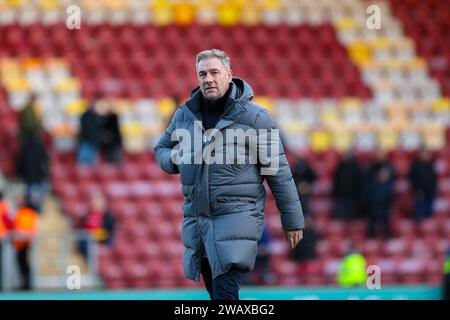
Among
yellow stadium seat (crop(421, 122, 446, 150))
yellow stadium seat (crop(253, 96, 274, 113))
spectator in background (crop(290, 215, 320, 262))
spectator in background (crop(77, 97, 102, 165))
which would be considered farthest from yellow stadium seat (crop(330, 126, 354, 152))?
spectator in background (crop(77, 97, 102, 165))

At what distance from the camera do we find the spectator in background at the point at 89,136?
1700 centimetres

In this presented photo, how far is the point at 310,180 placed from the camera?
17000 mm

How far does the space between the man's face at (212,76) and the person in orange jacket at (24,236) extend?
833 centimetres

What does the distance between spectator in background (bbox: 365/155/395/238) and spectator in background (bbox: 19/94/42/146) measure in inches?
163

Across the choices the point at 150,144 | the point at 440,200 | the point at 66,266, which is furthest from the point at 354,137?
the point at 66,266

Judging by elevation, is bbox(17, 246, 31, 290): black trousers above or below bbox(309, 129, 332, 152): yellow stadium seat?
below

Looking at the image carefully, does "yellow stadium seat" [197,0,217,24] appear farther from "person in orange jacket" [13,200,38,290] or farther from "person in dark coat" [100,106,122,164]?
"person in orange jacket" [13,200,38,290]

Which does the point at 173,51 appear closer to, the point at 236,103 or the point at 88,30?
the point at 88,30

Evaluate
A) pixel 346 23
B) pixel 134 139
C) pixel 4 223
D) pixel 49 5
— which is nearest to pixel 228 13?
pixel 346 23

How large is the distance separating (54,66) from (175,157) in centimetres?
1202

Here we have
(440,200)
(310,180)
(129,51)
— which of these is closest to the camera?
(310,180)

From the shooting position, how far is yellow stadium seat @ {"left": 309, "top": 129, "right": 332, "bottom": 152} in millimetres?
18469

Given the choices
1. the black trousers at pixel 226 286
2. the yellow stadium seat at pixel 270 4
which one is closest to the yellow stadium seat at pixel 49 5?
the yellow stadium seat at pixel 270 4

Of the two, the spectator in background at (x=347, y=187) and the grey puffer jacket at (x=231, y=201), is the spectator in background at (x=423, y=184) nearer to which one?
the spectator in background at (x=347, y=187)
